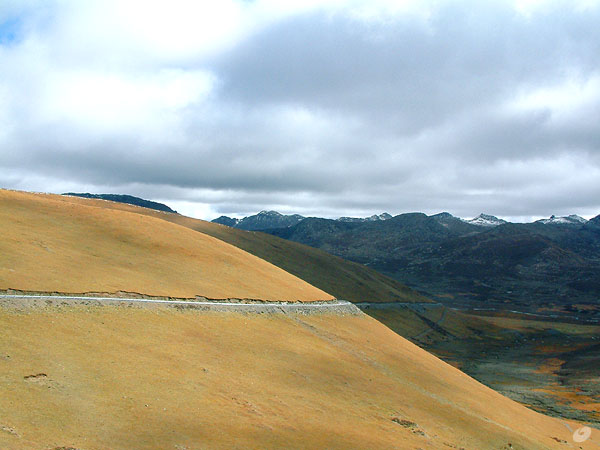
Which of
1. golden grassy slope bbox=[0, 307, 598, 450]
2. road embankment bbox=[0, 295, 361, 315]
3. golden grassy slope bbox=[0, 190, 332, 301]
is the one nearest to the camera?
golden grassy slope bbox=[0, 307, 598, 450]

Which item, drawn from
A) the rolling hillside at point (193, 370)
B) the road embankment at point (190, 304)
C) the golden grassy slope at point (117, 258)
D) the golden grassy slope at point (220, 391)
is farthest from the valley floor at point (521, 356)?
the golden grassy slope at point (117, 258)

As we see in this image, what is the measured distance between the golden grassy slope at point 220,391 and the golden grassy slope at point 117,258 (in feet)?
23.1

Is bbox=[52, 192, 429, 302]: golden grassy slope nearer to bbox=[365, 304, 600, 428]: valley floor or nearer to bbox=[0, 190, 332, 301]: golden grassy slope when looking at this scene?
bbox=[365, 304, 600, 428]: valley floor

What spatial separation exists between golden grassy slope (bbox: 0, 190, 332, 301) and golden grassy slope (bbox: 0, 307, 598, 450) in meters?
7.03

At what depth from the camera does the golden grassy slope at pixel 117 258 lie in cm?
5012

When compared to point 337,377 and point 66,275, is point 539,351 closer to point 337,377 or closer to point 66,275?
point 337,377

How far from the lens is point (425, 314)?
7436 inches

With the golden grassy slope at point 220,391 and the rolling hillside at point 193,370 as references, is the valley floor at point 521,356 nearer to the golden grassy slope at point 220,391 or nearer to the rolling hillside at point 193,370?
the rolling hillside at point 193,370

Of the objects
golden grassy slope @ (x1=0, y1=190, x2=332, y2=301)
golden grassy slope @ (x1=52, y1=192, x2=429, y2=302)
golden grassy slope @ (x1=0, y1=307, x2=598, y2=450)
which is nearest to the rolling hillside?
golden grassy slope @ (x1=0, y1=307, x2=598, y2=450)

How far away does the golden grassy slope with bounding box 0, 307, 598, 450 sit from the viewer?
27609 millimetres

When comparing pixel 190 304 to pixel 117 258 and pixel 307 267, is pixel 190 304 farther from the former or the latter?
pixel 307 267

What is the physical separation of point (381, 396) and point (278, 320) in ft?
59.4

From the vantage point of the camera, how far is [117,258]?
63.7 metres

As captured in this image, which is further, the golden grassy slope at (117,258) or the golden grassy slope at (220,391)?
the golden grassy slope at (117,258)
